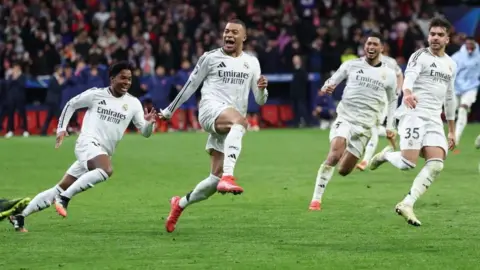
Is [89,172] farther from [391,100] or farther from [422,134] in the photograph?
[391,100]

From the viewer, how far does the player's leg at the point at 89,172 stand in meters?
12.7

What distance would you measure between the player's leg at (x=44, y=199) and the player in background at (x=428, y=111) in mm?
3683

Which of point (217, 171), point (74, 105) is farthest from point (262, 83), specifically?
point (74, 105)

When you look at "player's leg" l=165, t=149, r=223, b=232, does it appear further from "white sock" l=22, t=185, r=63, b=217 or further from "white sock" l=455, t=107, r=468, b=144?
"white sock" l=455, t=107, r=468, b=144

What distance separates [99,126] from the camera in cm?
1327

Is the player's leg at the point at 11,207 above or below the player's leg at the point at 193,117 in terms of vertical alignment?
above

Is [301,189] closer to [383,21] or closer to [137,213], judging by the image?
[137,213]

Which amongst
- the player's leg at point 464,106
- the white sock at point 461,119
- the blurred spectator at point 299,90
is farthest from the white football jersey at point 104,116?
the blurred spectator at point 299,90

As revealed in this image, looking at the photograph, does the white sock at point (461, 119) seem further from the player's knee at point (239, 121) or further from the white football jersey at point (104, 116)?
the player's knee at point (239, 121)

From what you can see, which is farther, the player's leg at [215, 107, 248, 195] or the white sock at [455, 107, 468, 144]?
the white sock at [455, 107, 468, 144]

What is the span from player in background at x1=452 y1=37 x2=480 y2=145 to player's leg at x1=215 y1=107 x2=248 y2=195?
38.7 feet

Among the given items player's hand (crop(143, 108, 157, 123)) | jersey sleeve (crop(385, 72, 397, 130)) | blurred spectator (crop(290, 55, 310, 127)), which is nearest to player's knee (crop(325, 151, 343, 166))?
jersey sleeve (crop(385, 72, 397, 130))

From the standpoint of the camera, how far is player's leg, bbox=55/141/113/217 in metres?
12.7

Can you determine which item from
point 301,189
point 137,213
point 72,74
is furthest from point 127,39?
point 137,213
